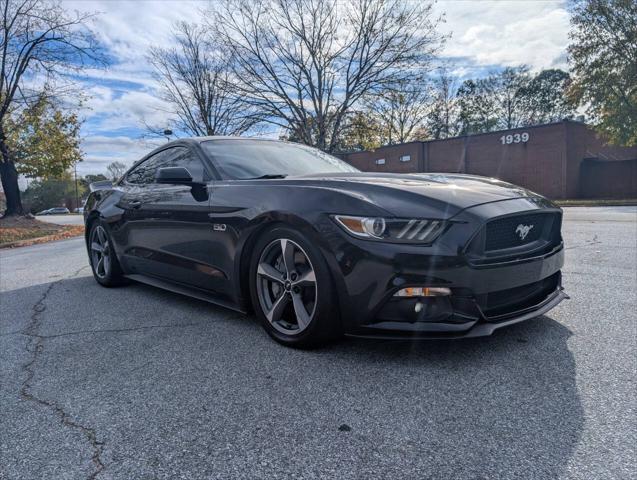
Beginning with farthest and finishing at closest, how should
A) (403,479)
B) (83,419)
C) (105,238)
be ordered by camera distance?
(105,238) → (83,419) → (403,479)

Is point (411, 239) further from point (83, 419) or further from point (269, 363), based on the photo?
point (83, 419)

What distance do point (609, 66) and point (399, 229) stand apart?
32588 mm

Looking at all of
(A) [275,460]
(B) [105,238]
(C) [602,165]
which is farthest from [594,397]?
(C) [602,165]

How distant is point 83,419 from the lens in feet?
6.74

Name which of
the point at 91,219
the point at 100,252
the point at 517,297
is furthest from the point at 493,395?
the point at 91,219

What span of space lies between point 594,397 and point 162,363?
2.27 metres

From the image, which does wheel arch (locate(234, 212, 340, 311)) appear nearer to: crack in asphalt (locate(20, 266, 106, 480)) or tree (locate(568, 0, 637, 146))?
crack in asphalt (locate(20, 266, 106, 480))

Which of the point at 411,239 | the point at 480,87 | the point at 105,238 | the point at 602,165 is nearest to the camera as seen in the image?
the point at 411,239

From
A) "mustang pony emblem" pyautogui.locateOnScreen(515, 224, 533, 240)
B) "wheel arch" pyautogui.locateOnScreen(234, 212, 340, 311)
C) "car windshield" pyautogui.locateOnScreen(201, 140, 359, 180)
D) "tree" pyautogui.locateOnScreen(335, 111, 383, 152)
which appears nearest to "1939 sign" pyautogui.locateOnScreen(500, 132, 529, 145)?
"tree" pyautogui.locateOnScreen(335, 111, 383, 152)

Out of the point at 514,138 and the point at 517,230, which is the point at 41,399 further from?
the point at 514,138

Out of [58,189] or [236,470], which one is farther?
[58,189]

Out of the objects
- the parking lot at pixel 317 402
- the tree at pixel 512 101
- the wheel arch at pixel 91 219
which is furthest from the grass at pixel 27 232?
the tree at pixel 512 101

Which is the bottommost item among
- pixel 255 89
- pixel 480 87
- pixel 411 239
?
pixel 411 239

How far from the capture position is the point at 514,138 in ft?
107
